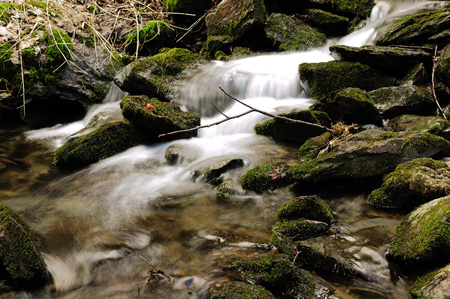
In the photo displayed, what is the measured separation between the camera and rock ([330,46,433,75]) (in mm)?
6414

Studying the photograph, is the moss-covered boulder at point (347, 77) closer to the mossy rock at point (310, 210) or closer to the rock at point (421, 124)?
the rock at point (421, 124)

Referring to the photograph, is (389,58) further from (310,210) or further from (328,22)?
(310,210)

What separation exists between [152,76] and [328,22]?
6.10 m

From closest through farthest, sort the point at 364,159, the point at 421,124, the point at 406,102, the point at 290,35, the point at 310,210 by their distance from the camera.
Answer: the point at 310,210
the point at 364,159
the point at 421,124
the point at 406,102
the point at 290,35

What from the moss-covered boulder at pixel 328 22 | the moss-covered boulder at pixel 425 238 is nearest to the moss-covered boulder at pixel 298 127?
the moss-covered boulder at pixel 425 238

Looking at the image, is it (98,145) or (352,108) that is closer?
(352,108)

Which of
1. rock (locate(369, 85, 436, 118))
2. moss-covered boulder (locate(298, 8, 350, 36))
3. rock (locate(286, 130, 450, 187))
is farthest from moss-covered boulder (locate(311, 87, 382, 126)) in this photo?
moss-covered boulder (locate(298, 8, 350, 36))

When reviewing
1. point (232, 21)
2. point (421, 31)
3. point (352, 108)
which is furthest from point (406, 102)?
point (232, 21)

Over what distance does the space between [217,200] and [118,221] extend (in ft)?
4.06

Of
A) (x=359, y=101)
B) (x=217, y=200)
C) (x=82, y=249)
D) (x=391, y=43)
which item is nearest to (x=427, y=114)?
(x=359, y=101)

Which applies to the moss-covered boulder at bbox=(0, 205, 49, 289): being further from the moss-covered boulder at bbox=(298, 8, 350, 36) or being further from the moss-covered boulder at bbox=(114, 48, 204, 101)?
the moss-covered boulder at bbox=(298, 8, 350, 36)

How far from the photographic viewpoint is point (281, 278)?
2.47m

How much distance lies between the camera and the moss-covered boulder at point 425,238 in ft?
7.94

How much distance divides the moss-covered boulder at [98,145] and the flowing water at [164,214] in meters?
0.17
